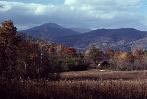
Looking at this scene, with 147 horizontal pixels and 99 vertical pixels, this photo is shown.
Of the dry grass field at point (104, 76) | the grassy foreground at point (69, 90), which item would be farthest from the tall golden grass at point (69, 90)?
the dry grass field at point (104, 76)

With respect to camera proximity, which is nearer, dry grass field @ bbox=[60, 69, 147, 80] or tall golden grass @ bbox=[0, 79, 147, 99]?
tall golden grass @ bbox=[0, 79, 147, 99]

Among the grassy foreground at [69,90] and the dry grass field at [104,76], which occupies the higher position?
the grassy foreground at [69,90]

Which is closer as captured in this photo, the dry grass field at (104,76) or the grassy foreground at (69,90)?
the grassy foreground at (69,90)

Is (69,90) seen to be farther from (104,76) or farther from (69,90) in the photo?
(104,76)

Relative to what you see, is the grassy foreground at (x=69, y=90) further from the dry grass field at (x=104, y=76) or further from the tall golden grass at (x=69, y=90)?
the dry grass field at (x=104, y=76)

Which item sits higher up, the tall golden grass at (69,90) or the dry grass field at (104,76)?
the tall golden grass at (69,90)

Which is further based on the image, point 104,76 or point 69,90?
point 104,76

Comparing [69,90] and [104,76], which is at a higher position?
[69,90]

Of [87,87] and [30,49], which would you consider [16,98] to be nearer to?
[87,87]

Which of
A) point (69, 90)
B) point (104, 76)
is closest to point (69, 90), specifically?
point (69, 90)

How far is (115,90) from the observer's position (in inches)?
750

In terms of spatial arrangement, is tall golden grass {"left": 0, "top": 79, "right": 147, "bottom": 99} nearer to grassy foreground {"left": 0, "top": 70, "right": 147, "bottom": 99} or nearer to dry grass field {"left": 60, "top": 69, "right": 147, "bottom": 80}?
grassy foreground {"left": 0, "top": 70, "right": 147, "bottom": 99}

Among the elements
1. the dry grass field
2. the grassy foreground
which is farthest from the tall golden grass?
the dry grass field

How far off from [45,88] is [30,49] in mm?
15148
